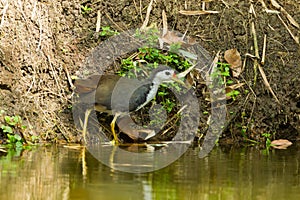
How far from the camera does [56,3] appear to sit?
286 inches

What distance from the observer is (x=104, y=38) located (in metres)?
7.15

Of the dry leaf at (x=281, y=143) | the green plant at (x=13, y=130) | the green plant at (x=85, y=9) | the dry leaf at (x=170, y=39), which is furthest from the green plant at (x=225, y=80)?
the green plant at (x=13, y=130)

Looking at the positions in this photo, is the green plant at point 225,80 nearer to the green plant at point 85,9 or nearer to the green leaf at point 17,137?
the green plant at point 85,9

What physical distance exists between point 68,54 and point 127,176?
8.89 feet

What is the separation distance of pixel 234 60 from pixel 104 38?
57.5 inches

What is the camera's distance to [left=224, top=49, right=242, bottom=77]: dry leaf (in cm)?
712

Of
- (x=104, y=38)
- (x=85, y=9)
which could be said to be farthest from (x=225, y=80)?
(x=85, y=9)

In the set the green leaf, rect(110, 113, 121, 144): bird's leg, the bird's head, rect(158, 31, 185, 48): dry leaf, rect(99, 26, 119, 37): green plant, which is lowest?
the green leaf

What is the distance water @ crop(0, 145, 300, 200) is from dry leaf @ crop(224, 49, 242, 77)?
55.5 inches

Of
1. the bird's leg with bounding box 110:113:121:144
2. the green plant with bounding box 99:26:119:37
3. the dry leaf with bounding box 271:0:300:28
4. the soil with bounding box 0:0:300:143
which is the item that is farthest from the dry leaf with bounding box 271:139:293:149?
the green plant with bounding box 99:26:119:37

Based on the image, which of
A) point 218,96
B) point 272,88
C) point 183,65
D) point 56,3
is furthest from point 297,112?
point 56,3

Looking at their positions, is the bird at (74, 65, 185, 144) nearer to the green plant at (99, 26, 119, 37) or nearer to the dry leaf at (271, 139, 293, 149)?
the green plant at (99, 26, 119, 37)

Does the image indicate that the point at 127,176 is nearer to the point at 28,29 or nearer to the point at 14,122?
the point at 14,122

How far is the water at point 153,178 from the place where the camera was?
407 cm
